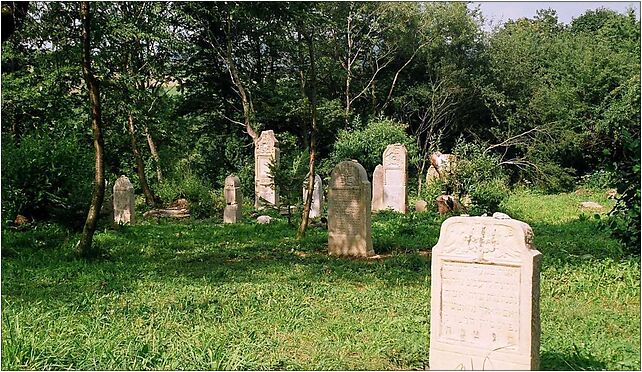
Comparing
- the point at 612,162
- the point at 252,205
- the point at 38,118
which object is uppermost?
the point at 38,118

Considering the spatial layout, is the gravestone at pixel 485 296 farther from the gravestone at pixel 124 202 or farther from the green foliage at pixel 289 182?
the gravestone at pixel 124 202

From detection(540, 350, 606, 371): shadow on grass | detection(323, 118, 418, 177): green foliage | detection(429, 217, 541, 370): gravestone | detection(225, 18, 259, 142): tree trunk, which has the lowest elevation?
detection(540, 350, 606, 371): shadow on grass

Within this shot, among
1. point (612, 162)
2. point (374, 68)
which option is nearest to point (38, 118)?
point (612, 162)

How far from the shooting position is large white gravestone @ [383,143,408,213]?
17984 mm

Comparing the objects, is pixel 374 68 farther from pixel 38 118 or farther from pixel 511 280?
pixel 511 280

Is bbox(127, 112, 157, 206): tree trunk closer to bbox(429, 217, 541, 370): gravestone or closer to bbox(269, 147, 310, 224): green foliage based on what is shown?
bbox(269, 147, 310, 224): green foliage

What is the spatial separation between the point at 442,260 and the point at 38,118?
455 inches

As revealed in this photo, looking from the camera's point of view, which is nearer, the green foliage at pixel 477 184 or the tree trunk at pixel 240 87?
the green foliage at pixel 477 184

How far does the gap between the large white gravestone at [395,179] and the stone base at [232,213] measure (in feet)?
14.6

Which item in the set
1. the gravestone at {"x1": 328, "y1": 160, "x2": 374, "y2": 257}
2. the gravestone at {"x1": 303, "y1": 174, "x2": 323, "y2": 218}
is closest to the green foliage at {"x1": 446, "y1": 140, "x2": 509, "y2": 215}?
the gravestone at {"x1": 303, "y1": 174, "x2": 323, "y2": 218}

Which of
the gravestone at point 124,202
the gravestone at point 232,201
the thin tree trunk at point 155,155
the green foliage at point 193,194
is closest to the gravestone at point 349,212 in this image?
the gravestone at point 232,201

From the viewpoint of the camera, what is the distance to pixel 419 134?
27.6 meters

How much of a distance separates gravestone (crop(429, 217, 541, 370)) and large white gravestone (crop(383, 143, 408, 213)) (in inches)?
520

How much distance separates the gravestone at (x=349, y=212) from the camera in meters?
10.1
